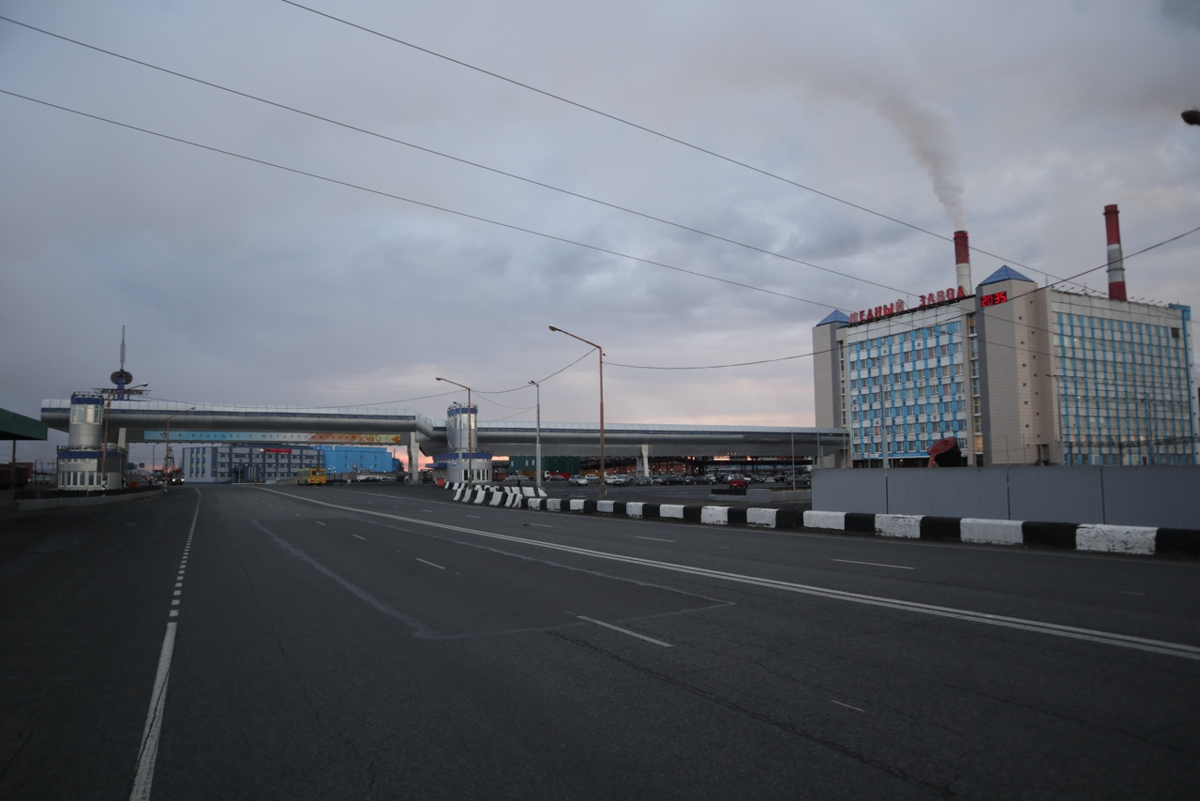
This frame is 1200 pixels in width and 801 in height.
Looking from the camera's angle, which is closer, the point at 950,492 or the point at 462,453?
the point at 950,492

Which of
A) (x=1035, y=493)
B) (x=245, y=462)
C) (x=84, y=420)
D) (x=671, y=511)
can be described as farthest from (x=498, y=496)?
(x=245, y=462)

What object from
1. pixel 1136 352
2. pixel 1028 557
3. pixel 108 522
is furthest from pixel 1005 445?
pixel 108 522

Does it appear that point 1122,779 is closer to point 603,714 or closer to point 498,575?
point 603,714

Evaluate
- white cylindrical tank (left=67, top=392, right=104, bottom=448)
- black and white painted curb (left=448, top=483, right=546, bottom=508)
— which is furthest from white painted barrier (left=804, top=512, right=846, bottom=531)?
white cylindrical tank (left=67, top=392, right=104, bottom=448)

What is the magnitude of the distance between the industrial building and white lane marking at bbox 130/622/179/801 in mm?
78244

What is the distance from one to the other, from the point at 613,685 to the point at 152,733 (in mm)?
3656

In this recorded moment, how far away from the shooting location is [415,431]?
10731 centimetres

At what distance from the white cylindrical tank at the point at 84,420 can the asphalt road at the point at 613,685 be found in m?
73.1

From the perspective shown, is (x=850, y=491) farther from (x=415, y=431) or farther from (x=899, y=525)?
(x=415, y=431)

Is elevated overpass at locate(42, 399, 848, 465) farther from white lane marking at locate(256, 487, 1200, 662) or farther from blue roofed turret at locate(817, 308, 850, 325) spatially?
white lane marking at locate(256, 487, 1200, 662)

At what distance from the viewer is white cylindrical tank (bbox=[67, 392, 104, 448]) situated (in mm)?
74562

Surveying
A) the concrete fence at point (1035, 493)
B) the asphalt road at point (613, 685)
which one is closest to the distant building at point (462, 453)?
the concrete fence at point (1035, 493)

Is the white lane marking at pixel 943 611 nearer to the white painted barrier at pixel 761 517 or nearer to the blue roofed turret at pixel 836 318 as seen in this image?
the white painted barrier at pixel 761 517

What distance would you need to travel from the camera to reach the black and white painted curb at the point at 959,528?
614 inches
